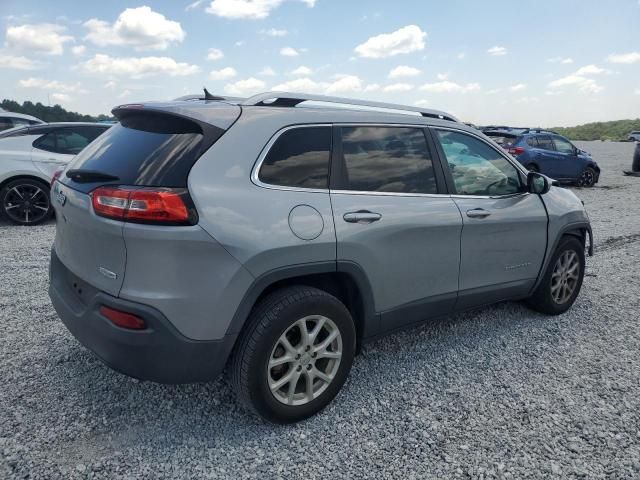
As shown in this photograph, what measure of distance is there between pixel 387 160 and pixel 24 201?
6.57m

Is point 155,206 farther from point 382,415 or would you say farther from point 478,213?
point 478,213

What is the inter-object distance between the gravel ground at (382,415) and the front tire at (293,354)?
16 centimetres

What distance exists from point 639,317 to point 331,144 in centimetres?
338

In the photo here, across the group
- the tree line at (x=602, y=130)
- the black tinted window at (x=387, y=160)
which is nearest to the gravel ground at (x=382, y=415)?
the black tinted window at (x=387, y=160)

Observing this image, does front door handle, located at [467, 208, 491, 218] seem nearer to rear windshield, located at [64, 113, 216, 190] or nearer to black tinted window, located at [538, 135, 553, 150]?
rear windshield, located at [64, 113, 216, 190]

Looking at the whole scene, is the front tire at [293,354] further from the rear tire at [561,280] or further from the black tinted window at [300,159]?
the rear tire at [561,280]

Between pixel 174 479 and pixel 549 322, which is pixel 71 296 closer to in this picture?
pixel 174 479

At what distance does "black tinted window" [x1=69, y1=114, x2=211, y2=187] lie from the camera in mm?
2305

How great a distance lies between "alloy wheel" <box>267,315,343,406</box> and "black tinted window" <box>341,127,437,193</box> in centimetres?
81

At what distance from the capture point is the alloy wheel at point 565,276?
4223 mm

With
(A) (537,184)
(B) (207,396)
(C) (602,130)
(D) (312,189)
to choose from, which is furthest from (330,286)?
(C) (602,130)

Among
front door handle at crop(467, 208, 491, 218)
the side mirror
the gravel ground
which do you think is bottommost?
the gravel ground

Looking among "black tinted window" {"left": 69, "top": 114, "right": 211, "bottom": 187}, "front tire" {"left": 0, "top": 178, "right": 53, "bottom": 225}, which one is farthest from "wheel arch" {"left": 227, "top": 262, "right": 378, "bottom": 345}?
"front tire" {"left": 0, "top": 178, "right": 53, "bottom": 225}

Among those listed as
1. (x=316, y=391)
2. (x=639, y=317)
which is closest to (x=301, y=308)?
(x=316, y=391)
